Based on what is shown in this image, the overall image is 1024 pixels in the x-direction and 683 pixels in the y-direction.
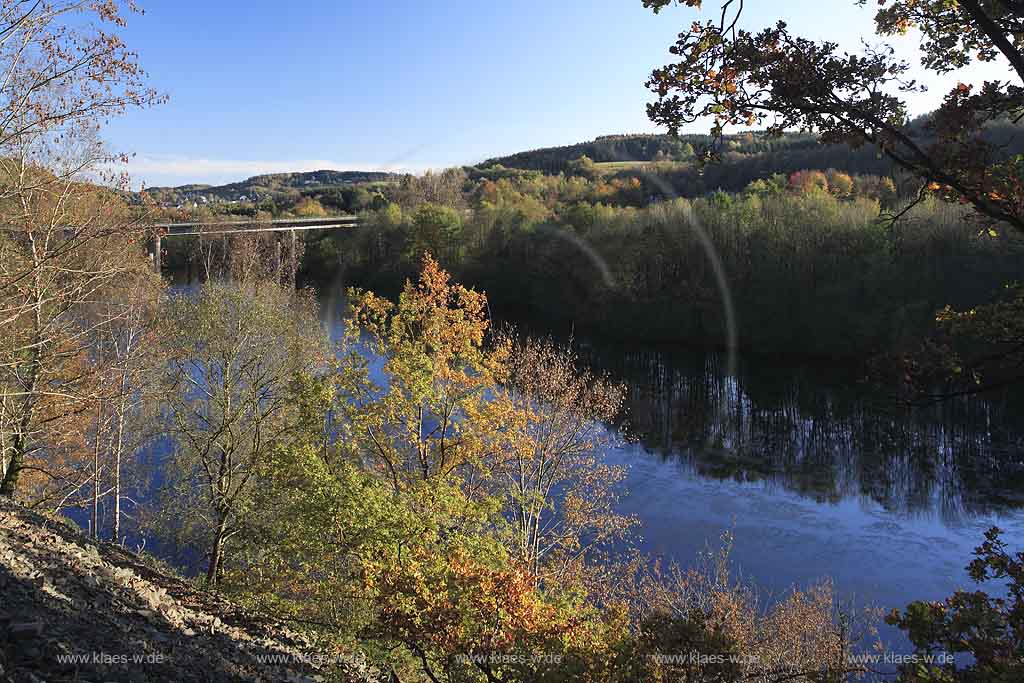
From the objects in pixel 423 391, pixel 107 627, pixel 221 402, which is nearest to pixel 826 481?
pixel 423 391

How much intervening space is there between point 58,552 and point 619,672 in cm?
671

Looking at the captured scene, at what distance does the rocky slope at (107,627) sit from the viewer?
5422mm

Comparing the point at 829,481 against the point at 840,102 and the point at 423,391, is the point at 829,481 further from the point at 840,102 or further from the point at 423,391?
the point at 840,102

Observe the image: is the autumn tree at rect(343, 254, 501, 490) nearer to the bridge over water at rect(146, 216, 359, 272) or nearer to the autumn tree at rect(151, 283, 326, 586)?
the autumn tree at rect(151, 283, 326, 586)

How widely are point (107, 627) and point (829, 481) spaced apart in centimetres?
1763

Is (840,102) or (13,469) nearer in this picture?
(840,102)

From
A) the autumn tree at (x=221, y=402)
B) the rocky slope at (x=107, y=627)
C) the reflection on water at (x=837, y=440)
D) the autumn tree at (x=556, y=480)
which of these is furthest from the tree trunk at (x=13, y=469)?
the reflection on water at (x=837, y=440)

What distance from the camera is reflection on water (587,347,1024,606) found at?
15117 mm

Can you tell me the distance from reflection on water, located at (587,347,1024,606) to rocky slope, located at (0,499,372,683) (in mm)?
9609

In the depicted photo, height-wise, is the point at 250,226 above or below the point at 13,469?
above

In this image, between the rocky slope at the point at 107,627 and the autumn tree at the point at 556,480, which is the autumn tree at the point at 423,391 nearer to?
the autumn tree at the point at 556,480

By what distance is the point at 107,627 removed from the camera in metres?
6.74

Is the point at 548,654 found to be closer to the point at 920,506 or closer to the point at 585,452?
the point at 585,452

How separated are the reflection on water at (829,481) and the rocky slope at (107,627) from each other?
961 centimetres
